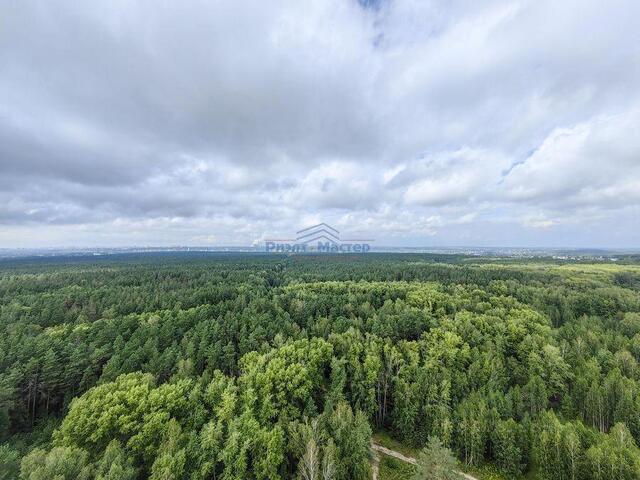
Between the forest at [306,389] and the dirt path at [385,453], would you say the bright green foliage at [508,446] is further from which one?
the dirt path at [385,453]

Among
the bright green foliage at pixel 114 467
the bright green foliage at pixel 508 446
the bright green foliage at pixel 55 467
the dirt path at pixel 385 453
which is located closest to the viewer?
the bright green foliage at pixel 55 467

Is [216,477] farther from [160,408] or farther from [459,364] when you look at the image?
[459,364]

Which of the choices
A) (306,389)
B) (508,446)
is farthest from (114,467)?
(508,446)

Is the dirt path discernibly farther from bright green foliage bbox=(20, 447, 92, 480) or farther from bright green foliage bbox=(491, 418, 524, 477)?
bright green foliage bbox=(20, 447, 92, 480)

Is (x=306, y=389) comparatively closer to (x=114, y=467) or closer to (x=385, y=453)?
(x=385, y=453)

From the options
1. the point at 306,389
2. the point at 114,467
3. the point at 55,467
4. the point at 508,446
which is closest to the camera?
the point at 55,467

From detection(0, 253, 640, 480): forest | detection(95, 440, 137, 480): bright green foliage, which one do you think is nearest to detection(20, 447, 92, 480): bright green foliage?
detection(0, 253, 640, 480): forest

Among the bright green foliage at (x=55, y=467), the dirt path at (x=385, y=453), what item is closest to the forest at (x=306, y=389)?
the bright green foliage at (x=55, y=467)

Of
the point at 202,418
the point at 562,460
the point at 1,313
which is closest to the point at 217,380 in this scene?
the point at 202,418
